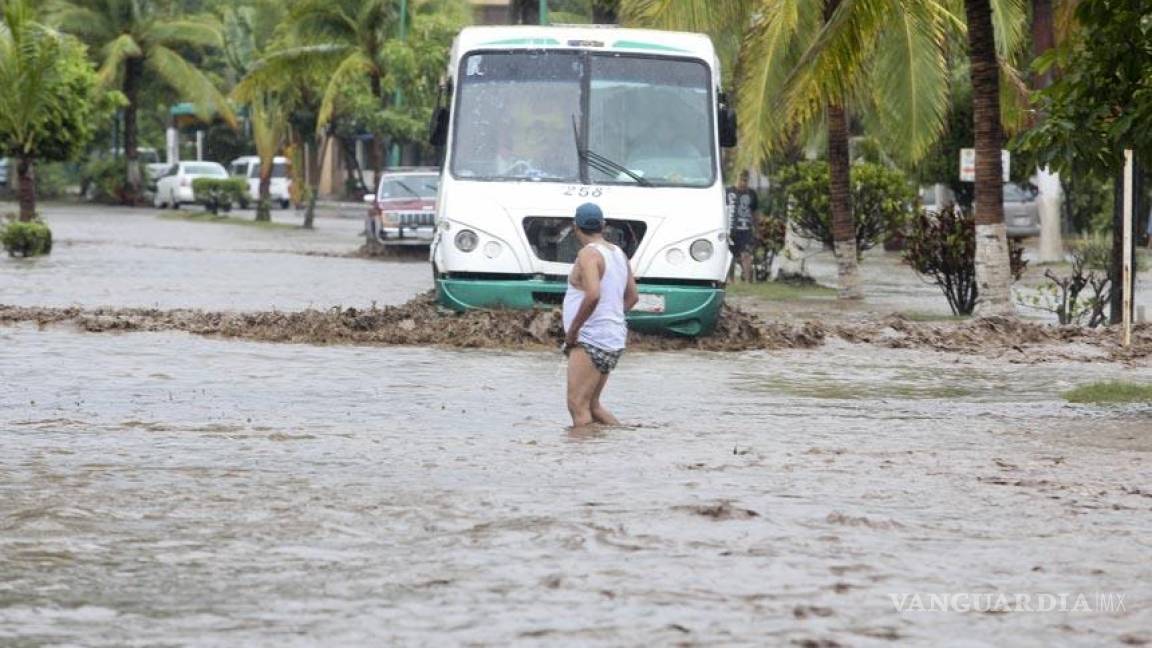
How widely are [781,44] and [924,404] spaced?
10442mm

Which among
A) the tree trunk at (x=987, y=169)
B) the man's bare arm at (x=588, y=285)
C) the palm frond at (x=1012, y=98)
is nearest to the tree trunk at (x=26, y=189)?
the palm frond at (x=1012, y=98)

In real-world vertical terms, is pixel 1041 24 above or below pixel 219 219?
above

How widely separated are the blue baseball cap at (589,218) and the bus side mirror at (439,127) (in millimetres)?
6963

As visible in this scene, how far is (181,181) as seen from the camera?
64.9 m

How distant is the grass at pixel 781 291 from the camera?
28038 millimetres

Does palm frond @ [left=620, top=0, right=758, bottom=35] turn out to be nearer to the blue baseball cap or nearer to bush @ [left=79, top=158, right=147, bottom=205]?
the blue baseball cap

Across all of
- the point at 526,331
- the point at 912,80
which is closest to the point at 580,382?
the point at 526,331

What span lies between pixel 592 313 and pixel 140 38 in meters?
56.6

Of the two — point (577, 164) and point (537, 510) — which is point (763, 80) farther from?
point (537, 510)

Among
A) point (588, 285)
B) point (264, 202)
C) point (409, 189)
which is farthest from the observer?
point (264, 202)

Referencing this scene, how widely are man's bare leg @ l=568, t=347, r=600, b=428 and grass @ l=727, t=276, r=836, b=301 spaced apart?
14969 mm

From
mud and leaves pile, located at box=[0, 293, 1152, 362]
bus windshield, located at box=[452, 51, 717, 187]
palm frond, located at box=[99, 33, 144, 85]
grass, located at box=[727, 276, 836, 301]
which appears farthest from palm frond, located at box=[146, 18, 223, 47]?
bus windshield, located at box=[452, 51, 717, 187]

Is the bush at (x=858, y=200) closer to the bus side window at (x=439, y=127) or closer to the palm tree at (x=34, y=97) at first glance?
the bus side window at (x=439, y=127)

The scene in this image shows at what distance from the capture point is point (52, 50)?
35719 mm
